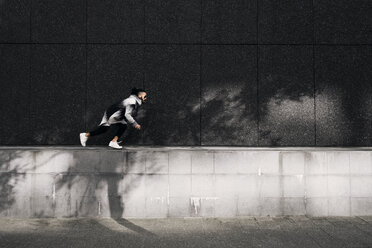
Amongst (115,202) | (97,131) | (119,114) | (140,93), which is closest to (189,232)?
(115,202)

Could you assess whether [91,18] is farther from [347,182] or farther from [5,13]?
[347,182]

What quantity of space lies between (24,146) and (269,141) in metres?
6.30

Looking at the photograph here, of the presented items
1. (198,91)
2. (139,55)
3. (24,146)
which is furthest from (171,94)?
(24,146)

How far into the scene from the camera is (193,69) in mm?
8484

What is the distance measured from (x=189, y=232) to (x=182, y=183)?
1.27m

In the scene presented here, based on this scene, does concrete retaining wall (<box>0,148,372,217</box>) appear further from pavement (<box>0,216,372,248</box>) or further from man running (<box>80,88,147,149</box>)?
man running (<box>80,88,147,149</box>)

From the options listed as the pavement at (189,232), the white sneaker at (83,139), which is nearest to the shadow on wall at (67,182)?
the pavement at (189,232)

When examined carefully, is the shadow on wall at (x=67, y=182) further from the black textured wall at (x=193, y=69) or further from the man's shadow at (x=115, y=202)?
the black textured wall at (x=193, y=69)

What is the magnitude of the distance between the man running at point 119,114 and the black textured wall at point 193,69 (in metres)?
0.54

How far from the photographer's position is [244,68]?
27.9ft

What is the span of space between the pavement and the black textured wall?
220cm

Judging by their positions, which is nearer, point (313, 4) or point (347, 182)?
point (347, 182)

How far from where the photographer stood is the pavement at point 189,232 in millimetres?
5637

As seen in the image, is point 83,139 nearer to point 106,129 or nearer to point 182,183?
point 106,129
